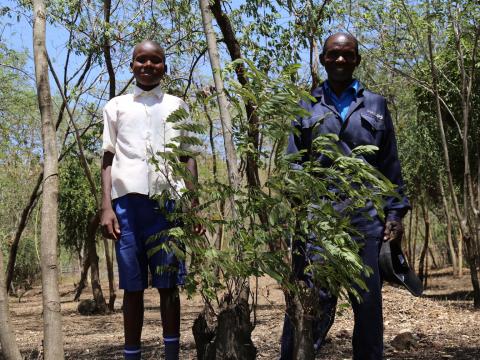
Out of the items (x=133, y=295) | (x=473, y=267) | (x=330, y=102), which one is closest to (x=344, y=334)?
(x=133, y=295)

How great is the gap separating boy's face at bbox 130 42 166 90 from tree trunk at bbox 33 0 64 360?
17.9 inches

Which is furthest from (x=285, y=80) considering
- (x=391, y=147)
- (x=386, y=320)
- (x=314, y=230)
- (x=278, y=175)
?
(x=386, y=320)

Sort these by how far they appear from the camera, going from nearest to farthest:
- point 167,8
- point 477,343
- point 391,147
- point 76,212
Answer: point 391,147
point 477,343
point 167,8
point 76,212

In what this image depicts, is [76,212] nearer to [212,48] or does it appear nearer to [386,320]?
[386,320]

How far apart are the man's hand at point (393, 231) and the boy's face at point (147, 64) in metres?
1.37

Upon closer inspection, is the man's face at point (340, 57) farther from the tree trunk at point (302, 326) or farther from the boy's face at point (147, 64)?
the tree trunk at point (302, 326)

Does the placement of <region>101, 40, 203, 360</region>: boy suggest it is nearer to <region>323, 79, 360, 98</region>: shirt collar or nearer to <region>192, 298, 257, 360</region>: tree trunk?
<region>192, 298, 257, 360</region>: tree trunk

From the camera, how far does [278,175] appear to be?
2.50 m

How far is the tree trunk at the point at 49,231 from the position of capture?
9.50 ft

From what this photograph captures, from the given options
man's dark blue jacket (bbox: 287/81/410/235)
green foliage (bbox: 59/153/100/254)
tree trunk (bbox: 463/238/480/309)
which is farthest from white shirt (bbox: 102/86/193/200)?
green foliage (bbox: 59/153/100/254)

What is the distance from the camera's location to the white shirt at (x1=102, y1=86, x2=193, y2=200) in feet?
10.4

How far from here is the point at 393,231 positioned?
306 centimetres

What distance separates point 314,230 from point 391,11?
8.26 meters

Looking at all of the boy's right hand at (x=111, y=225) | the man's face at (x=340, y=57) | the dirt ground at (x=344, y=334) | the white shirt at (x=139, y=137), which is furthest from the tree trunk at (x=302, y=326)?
the man's face at (x=340, y=57)
